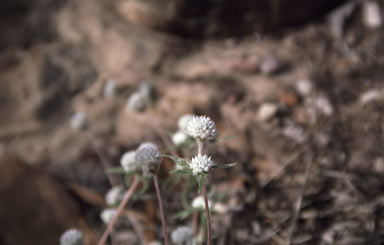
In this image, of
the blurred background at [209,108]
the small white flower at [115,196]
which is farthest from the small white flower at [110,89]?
the small white flower at [115,196]

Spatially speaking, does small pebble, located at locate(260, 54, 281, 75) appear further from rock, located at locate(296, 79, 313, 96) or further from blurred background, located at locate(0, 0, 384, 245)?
rock, located at locate(296, 79, 313, 96)

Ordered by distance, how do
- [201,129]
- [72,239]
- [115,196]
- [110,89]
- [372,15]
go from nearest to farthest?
[201,129]
[72,239]
[115,196]
[110,89]
[372,15]

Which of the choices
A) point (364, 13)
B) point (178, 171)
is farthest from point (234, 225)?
point (364, 13)

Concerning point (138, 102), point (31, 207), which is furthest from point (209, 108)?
point (31, 207)

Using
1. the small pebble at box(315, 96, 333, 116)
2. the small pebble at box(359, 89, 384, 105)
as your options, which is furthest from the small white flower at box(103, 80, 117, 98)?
the small pebble at box(359, 89, 384, 105)

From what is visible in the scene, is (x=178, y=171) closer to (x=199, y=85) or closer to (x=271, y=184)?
(x=271, y=184)

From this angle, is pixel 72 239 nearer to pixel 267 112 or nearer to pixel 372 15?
pixel 267 112
